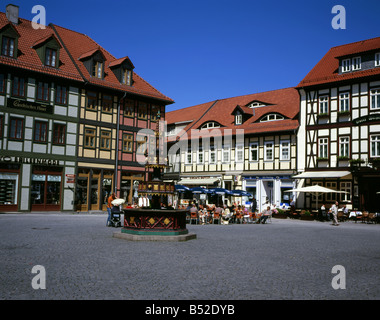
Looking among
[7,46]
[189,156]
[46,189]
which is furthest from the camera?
[189,156]

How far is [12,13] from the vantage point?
109 feet

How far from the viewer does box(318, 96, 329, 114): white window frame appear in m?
35.1

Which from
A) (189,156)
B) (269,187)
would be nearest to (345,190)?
(269,187)

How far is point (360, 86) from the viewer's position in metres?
33.2

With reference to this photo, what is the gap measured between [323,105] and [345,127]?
2814 millimetres

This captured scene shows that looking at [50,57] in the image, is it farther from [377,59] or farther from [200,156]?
[377,59]

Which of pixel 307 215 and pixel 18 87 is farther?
pixel 307 215

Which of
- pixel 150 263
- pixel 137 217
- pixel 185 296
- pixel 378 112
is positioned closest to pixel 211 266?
pixel 150 263

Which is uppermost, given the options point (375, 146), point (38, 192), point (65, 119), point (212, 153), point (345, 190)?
point (65, 119)

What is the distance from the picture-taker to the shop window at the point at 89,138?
34031 millimetres

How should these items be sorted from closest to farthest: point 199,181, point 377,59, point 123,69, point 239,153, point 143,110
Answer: point 377,59
point 123,69
point 143,110
point 239,153
point 199,181

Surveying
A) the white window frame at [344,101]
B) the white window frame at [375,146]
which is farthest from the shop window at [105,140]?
the white window frame at [375,146]

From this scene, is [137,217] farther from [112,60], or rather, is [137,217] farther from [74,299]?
[112,60]

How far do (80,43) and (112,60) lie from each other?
310 centimetres
